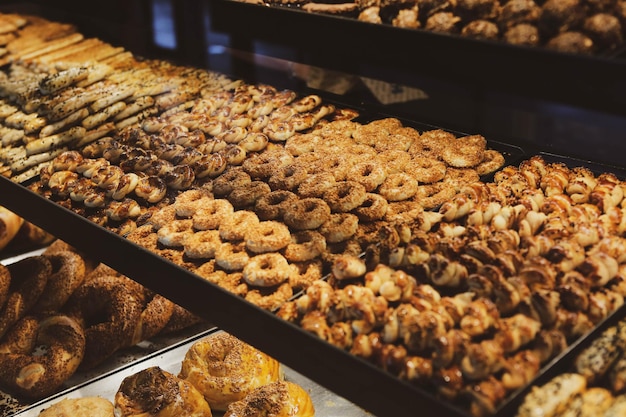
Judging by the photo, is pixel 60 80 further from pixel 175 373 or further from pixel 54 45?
pixel 175 373

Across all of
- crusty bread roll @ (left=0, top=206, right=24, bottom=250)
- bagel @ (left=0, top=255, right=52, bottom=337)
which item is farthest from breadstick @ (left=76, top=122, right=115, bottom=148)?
crusty bread roll @ (left=0, top=206, right=24, bottom=250)

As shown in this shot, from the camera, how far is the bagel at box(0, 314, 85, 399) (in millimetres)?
A: 3012

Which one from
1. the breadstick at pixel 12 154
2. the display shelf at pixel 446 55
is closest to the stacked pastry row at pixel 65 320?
the breadstick at pixel 12 154

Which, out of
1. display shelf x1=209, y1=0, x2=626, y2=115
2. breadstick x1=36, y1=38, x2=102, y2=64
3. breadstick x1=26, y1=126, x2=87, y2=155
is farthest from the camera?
breadstick x1=36, y1=38, x2=102, y2=64

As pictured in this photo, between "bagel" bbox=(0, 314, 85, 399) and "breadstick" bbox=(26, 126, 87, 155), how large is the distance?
0.78 m

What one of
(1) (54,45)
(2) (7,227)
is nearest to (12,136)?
(2) (7,227)

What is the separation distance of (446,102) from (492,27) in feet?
10.7

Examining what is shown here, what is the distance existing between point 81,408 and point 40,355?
0.58 meters

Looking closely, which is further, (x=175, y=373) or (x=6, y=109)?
(x=6, y=109)

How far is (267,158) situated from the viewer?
9.14 feet

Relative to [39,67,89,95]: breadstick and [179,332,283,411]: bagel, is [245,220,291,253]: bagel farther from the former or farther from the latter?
[39,67,89,95]: breadstick

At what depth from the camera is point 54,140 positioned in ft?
10.7

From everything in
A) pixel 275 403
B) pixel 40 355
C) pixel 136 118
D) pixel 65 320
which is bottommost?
pixel 40 355

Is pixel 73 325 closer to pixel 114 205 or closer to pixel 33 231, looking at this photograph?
pixel 114 205
